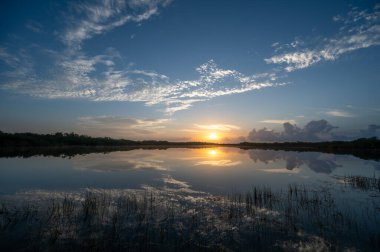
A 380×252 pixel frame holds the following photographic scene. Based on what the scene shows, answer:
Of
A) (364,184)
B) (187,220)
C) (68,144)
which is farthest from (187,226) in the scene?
(68,144)

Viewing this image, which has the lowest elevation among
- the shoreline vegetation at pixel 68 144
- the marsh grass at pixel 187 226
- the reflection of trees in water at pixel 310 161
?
the marsh grass at pixel 187 226

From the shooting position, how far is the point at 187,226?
10484mm

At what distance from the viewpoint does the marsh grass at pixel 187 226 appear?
8.48m

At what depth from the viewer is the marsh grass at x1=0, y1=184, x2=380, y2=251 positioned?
27.8ft

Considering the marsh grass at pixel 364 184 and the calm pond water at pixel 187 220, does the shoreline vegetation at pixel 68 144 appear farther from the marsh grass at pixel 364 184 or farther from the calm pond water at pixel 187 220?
the calm pond water at pixel 187 220

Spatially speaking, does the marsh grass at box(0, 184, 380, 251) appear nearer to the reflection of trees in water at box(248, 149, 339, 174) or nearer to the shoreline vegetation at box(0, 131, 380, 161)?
the reflection of trees in water at box(248, 149, 339, 174)

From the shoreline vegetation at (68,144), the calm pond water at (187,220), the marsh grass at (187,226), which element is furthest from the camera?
the shoreline vegetation at (68,144)

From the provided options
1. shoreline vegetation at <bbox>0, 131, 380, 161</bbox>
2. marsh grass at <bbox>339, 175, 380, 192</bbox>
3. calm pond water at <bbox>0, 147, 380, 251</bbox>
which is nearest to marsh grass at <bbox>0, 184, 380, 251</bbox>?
calm pond water at <bbox>0, 147, 380, 251</bbox>

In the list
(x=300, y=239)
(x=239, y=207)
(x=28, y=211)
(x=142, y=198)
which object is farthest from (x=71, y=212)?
(x=300, y=239)

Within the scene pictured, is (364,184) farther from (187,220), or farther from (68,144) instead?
(68,144)

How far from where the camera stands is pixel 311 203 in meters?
14.5

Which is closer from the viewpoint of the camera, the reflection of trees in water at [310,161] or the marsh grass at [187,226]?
the marsh grass at [187,226]

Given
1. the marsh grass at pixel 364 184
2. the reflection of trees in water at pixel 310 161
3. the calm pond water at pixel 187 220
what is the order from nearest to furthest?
the calm pond water at pixel 187 220 < the marsh grass at pixel 364 184 < the reflection of trees in water at pixel 310 161

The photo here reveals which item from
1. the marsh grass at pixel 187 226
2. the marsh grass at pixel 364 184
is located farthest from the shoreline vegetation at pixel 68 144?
the marsh grass at pixel 187 226
